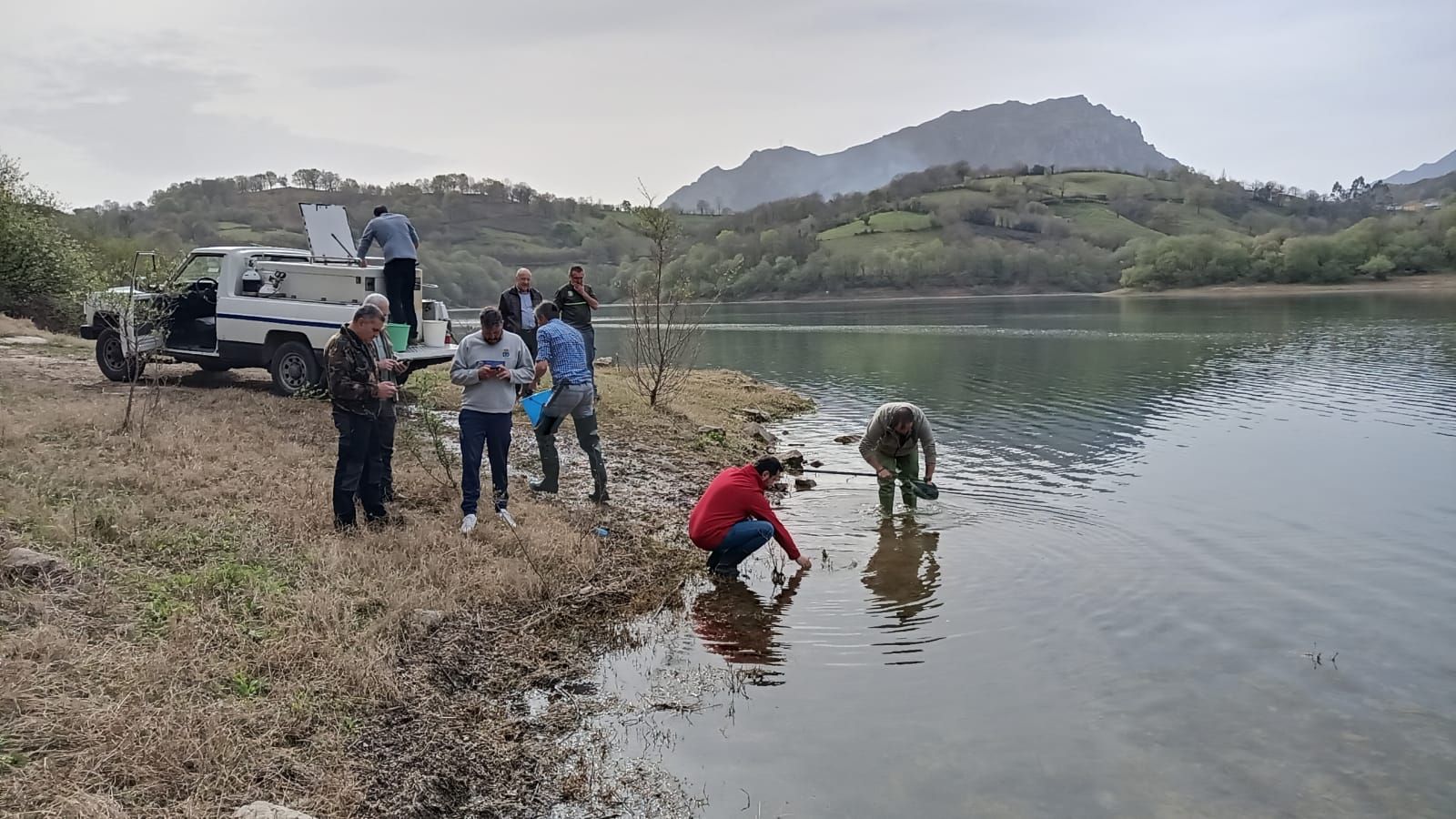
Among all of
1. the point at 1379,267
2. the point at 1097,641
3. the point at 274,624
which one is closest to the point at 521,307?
the point at 274,624

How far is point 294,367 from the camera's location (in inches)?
491

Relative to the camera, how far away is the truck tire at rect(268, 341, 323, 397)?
12.3 metres

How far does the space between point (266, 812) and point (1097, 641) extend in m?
6.10

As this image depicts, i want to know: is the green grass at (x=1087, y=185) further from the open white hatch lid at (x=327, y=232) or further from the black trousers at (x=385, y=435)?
the black trousers at (x=385, y=435)

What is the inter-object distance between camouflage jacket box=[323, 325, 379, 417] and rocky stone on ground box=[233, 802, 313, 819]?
13.0 ft

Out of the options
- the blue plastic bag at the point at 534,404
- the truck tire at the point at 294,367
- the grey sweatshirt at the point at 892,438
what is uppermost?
the truck tire at the point at 294,367

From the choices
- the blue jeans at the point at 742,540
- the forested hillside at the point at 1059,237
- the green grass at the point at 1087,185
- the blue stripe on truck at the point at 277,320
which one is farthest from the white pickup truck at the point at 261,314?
the green grass at the point at 1087,185

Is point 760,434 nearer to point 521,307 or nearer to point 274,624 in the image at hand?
point 521,307

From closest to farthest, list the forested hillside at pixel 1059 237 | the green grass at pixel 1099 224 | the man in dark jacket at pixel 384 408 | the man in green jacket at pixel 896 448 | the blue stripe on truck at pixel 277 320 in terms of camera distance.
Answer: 1. the man in dark jacket at pixel 384 408
2. the man in green jacket at pixel 896 448
3. the blue stripe on truck at pixel 277 320
4. the forested hillside at pixel 1059 237
5. the green grass at pixel 1099 224

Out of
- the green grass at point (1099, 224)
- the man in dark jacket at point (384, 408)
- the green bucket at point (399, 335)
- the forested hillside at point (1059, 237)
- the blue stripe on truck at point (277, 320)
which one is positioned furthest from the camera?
the green grass at point (1099, 224)

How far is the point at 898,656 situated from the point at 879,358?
31110 millimetres

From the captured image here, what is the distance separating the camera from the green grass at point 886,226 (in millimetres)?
140750

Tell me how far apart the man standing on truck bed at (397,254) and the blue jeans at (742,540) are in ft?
21.3

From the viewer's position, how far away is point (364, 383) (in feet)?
24.5
